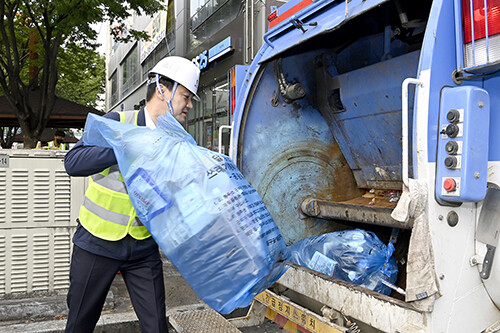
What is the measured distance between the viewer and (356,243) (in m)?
2.54

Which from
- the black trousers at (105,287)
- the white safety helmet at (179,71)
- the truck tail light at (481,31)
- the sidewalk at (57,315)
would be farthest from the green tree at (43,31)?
the truck tail light at (481,31)

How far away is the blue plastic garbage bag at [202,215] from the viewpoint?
172cm

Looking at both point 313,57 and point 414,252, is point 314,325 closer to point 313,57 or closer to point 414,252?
point 414,252

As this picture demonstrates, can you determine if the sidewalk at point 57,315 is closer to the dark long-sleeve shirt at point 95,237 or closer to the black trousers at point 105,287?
the black trousers at point 105,287

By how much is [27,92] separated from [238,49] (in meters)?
4.49

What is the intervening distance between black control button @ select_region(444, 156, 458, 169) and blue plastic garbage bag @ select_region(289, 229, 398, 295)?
0.93 metres

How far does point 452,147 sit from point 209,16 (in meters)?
11.2

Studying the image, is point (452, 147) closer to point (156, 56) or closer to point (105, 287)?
point (105, 287)

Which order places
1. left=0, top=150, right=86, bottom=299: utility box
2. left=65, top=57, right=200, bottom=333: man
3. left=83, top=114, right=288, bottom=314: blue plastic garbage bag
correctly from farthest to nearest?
left=0, top=150, right=86, bottom=299: utility box, left=65, top=57, right=200, bottom=333: man, left=83, top=114, right=288, bottom=314: blue plastic garbage bag

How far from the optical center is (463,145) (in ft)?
5.30

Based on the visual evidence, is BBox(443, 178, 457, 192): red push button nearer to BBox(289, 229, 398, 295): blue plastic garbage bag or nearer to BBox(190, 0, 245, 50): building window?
BBox(289, 229, 398, 295): blue plastic garbage bag

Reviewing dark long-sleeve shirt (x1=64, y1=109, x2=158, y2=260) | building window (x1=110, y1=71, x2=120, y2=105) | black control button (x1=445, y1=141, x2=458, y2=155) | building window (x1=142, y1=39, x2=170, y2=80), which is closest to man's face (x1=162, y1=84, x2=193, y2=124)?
dark long-sleeve shirt (x1=64, y1=109, x2=158, y2=260)

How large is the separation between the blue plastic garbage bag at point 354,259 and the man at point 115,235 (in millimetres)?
917

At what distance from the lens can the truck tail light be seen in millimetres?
1632
